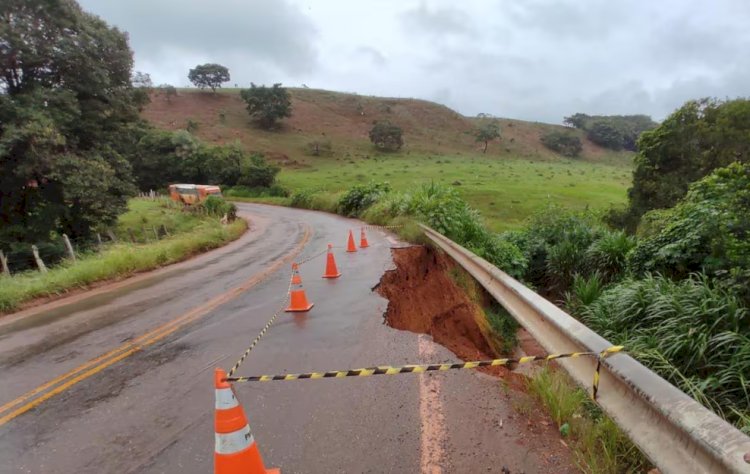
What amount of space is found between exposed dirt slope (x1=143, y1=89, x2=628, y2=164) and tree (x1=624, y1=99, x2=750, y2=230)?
183 ft

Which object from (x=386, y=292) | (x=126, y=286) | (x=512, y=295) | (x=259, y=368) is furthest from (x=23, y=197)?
(x=512, y=295)

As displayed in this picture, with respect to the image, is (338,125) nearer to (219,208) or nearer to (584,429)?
(219,208)

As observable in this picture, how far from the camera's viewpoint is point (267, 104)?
3356 inches

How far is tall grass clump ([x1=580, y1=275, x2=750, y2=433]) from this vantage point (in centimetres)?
390

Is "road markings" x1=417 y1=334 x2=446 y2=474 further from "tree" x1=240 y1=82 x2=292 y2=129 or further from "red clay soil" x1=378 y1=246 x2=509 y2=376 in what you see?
"tree" x1=240 y1=82 x2=292 y2=129

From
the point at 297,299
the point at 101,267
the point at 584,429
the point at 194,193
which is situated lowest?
the point at 101,267

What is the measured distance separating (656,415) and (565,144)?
109291 mm

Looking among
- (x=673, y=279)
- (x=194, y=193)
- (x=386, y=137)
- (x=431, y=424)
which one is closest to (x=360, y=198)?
(x=194, y=193)

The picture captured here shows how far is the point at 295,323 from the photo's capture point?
6.58 metres

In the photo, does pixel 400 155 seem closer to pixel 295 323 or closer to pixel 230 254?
pixel 230 254

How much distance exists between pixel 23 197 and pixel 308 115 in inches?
3170

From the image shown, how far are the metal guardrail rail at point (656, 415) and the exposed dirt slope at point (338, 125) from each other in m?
70.0

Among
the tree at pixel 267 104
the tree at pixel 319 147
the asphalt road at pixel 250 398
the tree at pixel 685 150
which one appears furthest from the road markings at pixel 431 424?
the tree at pixel 267 104

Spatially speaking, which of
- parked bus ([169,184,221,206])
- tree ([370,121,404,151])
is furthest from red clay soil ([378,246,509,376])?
tree ([370,121,404,151])
